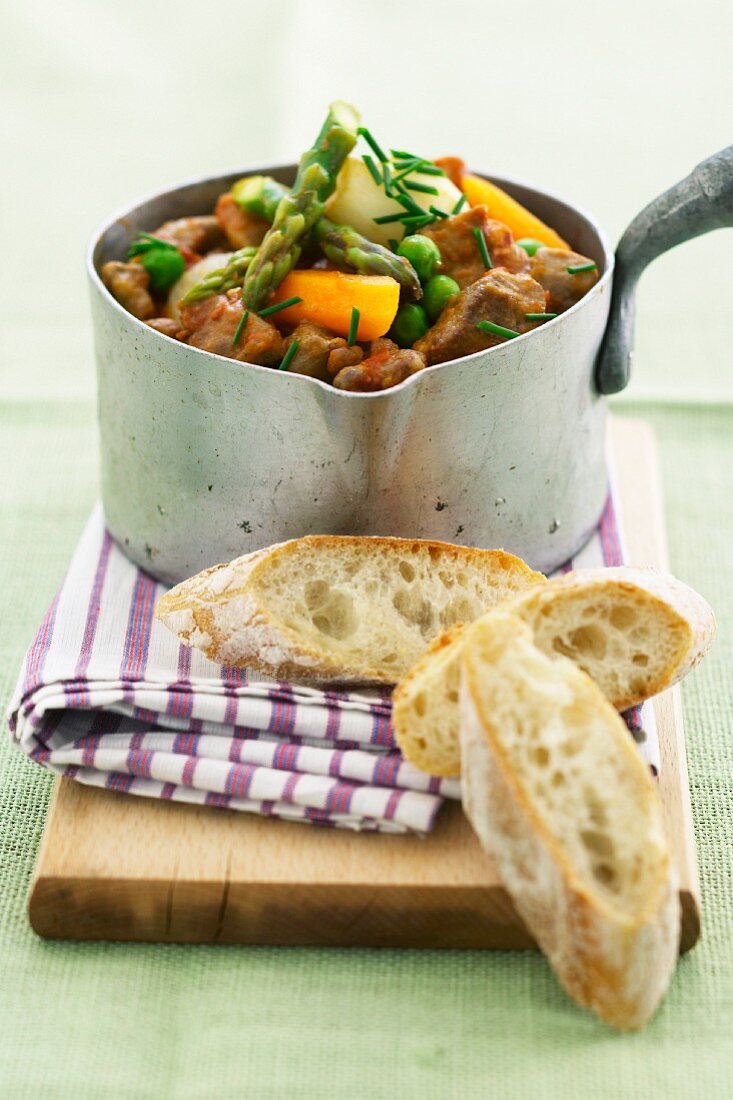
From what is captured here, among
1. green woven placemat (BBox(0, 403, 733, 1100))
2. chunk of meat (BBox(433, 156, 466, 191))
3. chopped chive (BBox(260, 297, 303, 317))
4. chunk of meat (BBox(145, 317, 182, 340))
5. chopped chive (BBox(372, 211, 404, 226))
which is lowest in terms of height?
green woven placemat (BBox(0, 403, 733, 1100))

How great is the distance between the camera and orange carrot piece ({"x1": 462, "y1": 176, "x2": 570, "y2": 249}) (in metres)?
3.23

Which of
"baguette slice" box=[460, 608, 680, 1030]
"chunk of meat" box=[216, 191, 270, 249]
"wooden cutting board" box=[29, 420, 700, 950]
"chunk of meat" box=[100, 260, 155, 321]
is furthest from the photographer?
"chunk of meat" box=[216, 191, 270, 249]

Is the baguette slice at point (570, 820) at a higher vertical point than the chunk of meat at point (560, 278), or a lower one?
lower

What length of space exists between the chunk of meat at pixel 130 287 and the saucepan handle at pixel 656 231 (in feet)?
3.37

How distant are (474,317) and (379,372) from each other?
0.26 metres

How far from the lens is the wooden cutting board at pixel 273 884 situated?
2277 millimetres

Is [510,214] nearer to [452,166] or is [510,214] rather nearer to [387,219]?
[452,166]

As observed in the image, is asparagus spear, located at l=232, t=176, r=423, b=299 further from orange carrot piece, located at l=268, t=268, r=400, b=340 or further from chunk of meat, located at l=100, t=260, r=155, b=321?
chunk of meat, located at l=100, t=260, r=155, b=321

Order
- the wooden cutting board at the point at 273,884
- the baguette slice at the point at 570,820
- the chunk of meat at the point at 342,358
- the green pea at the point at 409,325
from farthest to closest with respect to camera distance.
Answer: the green pea at the point at 409,325, the chunk of meat at the point at 342,358, the wooden cutting board at the point at 273,884, the baguette slice at the point at 570,820

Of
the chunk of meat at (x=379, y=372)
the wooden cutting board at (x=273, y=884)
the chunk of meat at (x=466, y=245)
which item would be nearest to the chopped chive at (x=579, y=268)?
the chunk of meat at (x=466, y=245)

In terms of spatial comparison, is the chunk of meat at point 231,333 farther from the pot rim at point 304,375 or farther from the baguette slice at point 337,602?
the baguette slice at point 337,602

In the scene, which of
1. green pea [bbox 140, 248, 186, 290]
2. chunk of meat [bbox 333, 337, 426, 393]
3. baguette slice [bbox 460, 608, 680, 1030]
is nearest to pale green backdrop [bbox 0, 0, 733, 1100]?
baguette slice [bbox 460, 608, 680, 1030]

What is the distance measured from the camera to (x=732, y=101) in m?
5.57

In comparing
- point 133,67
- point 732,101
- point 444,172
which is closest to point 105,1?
point 133,67
